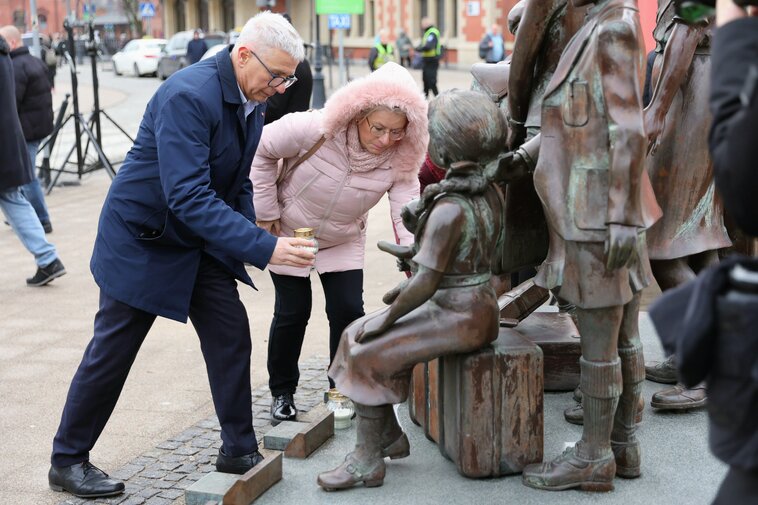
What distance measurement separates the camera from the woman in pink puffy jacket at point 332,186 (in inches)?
185

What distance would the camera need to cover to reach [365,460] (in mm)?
3891

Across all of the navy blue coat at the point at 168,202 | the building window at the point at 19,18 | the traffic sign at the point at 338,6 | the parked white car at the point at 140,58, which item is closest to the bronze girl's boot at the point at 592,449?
the navy blue coat at the point at 168,202

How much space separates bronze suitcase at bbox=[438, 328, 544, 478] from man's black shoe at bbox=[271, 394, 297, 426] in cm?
143

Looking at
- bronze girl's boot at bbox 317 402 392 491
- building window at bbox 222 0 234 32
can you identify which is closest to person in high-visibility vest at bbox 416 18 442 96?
bronze girl's boot at bbox 317 402 392 491

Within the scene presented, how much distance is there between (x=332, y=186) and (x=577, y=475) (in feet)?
5.90

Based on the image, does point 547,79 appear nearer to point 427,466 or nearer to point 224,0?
point 427,466

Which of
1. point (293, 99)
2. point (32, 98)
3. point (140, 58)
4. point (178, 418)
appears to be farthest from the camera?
point (140, 58)

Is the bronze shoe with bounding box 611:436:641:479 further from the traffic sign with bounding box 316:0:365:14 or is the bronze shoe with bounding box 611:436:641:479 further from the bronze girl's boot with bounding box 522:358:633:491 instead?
the traffic sign with bounding box 316:0:365:14

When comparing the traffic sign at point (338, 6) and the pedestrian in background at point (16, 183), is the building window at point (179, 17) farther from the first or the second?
the pedestrian in background at point (16, 183)

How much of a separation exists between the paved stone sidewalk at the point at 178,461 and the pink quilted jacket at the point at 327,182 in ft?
2.90

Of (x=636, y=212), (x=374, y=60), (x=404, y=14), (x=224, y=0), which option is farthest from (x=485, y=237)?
(x=224, y=0)

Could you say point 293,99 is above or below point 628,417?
above

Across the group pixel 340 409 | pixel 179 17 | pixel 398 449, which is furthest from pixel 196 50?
pixel 179 17

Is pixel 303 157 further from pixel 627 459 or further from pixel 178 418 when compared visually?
pixel 627 459
